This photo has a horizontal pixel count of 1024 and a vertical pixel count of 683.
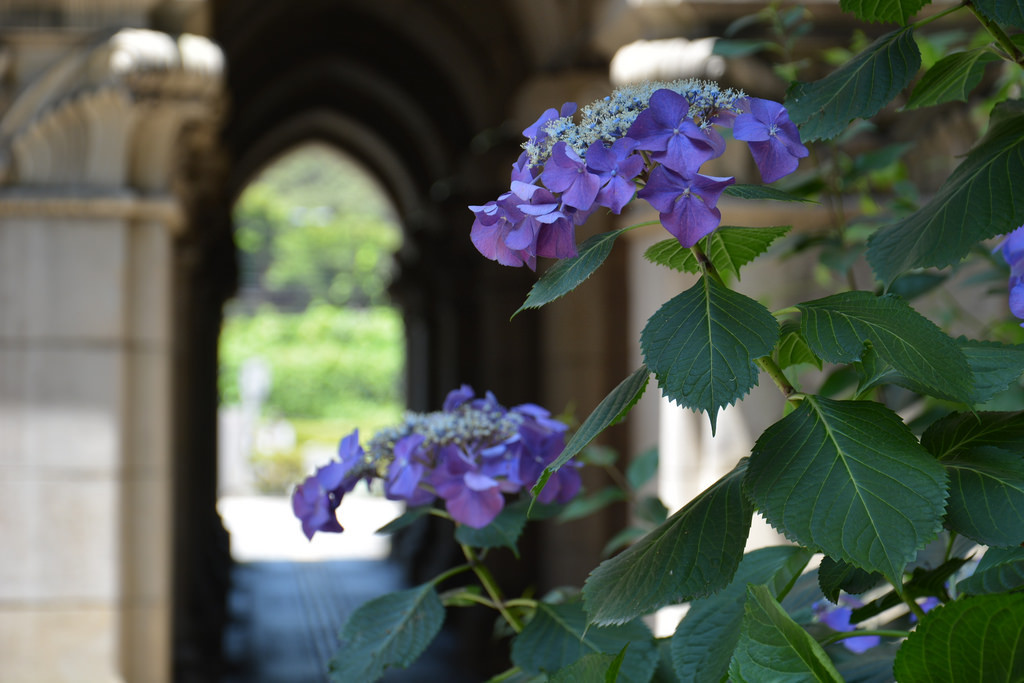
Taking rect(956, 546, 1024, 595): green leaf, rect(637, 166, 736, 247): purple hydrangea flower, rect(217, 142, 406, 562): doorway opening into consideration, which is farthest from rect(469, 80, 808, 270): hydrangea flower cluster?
rect(217, 142, 406, 562): doorway opening

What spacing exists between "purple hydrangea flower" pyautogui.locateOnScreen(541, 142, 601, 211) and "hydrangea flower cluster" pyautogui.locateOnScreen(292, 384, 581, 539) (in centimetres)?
43

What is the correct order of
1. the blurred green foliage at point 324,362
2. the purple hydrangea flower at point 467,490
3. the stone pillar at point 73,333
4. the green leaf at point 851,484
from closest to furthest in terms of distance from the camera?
the green leaf at point 851,484, the purple hydrangea flower at point 467,490, the stone pillar at point 73,333, the blurred green foliage at point 324,362

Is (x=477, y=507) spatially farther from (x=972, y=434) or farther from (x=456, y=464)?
(x=972, y=434)

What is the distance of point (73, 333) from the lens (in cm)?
371

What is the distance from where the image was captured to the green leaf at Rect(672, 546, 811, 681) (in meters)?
0.85

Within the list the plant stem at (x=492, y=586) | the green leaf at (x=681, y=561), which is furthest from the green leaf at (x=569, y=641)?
the green leaf at (x=681, y=561)

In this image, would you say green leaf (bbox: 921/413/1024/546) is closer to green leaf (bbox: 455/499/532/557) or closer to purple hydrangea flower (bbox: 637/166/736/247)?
purple hydrangea flower (bbox: 637/166/736/247)

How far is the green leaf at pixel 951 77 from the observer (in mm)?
924

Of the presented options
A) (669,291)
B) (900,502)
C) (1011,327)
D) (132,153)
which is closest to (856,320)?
(900,502)

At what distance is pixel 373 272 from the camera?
37875mm

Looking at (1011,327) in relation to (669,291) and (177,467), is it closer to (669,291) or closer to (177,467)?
(669,291)

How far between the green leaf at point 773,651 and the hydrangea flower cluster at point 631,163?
0.24m


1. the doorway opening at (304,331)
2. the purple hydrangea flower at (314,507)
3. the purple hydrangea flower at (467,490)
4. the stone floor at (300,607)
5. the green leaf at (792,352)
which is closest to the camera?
the green leaf at (792,352)

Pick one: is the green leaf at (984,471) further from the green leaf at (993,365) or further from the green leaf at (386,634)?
the green leaf at (386,634)
